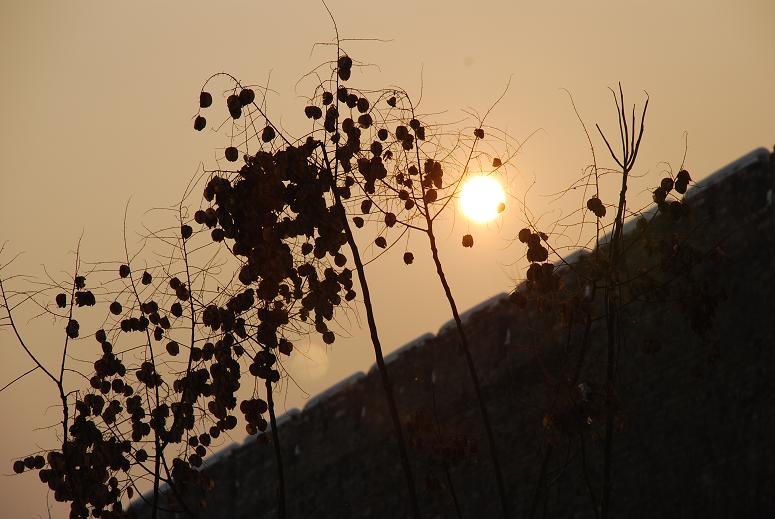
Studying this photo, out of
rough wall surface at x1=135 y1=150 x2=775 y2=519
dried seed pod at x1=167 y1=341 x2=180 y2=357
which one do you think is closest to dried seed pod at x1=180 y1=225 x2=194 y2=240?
dried seed pod at x1=167 y1=341 x2=180 y2=357

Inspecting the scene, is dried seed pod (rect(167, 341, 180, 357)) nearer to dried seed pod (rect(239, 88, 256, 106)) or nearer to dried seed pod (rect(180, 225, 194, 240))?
dried seed pod (rect(180, 225, 194, 240))

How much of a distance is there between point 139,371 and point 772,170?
5660 mm

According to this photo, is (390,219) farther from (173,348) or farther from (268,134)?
(173,348)

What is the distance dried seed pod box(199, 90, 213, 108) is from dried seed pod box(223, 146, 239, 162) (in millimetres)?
252

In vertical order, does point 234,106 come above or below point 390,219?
above

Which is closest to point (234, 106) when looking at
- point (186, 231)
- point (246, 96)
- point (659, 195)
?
point (246, 96)

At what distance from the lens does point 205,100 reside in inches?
215

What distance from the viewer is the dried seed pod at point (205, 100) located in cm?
545

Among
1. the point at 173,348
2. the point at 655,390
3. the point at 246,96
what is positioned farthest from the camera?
the point at 655,390

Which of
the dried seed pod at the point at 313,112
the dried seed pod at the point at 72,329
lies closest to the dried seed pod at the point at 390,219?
the dried seed pod at the point at 313,112

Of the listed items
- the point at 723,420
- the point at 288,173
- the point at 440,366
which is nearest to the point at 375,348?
the point at 288,173

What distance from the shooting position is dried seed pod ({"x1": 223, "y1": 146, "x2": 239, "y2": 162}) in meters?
5.39

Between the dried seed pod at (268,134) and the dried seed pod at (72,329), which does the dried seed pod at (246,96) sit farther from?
the dried seed pod at (72,329)

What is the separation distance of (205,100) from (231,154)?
32cm
